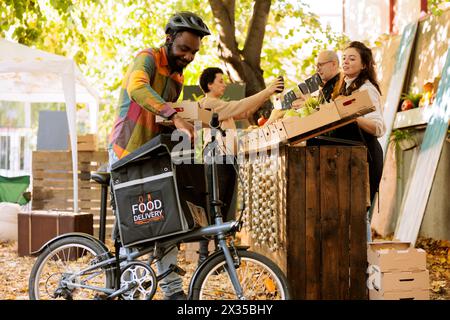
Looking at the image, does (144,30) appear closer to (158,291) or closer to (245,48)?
(245,48)

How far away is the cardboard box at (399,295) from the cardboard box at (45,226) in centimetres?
372

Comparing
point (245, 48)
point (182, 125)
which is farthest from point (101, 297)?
point (245, 48)

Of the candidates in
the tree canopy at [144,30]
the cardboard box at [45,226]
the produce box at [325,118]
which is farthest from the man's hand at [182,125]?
the tree canopy at [144,30]

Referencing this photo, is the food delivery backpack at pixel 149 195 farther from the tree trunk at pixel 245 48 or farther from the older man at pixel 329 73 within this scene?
the tree trunk at pixel 245 48

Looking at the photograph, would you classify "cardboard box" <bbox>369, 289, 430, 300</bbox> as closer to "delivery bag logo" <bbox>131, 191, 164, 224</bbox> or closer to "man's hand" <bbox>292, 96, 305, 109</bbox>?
"man's hand" <bbox>292, 96, 305, 109</bbox>

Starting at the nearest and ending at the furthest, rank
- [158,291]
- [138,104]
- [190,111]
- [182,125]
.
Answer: [182,125]
[138,104]
[190,111]
[158,291]

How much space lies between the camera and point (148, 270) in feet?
11.9

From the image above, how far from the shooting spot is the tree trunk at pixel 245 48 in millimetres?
9469

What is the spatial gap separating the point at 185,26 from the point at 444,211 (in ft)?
15.8

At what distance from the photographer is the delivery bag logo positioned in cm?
357

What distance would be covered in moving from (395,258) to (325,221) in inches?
18.3

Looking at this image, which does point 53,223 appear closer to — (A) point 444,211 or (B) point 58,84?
(A) point 444,211

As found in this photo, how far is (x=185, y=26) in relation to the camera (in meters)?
3.71
